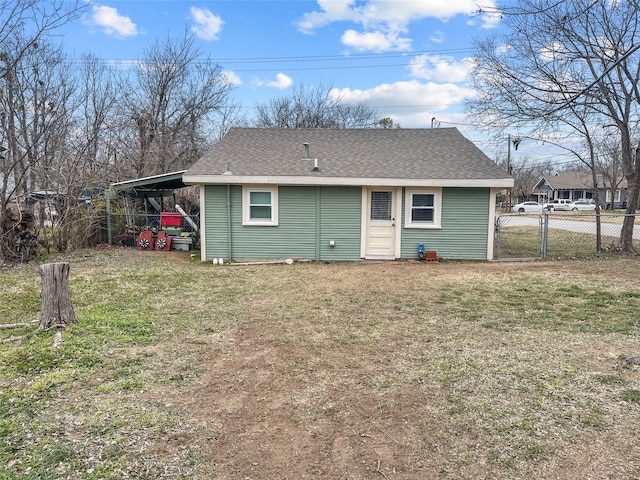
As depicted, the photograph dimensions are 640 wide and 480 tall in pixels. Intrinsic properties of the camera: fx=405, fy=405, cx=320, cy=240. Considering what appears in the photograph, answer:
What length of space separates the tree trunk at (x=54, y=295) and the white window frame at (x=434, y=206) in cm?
790

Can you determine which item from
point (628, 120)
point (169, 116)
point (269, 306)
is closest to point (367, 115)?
point (169, 116)

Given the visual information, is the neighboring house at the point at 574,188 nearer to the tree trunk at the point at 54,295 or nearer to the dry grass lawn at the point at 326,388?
the dry grass lawn at the point at 326,388

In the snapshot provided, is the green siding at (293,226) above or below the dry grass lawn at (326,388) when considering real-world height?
above

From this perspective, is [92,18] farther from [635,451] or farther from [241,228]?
[635,451]

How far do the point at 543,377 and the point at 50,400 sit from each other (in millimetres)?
4163

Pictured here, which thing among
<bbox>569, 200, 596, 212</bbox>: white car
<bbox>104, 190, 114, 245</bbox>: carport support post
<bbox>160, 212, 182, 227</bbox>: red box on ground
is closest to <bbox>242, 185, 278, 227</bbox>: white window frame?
<bbox>160, 212, 182, 227</bbox>: red box on ground

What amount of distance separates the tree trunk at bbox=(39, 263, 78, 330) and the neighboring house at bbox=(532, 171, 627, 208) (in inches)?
2154

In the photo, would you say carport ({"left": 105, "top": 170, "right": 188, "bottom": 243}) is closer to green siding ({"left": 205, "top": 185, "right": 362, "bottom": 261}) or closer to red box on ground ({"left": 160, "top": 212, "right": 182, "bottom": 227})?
red box on ground ({"left": 160, "top": 212, "right": 182, "bottom": 227})

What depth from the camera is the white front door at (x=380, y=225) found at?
10664 millimetres

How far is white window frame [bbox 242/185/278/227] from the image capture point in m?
10.4

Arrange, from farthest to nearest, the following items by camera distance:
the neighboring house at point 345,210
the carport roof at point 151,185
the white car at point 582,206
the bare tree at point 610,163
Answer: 1. the white car at point 582,206
2. the bare tree at point 610,163
3. the carport roof at point 151,185
4. the neighboring house at point 345,210

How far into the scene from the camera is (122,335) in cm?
469

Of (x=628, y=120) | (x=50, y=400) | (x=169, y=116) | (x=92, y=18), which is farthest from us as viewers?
(x=169, y=116)

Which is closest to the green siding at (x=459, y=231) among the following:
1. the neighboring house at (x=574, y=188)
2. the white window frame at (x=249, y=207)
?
the white window frame at (x=249, y=207)
